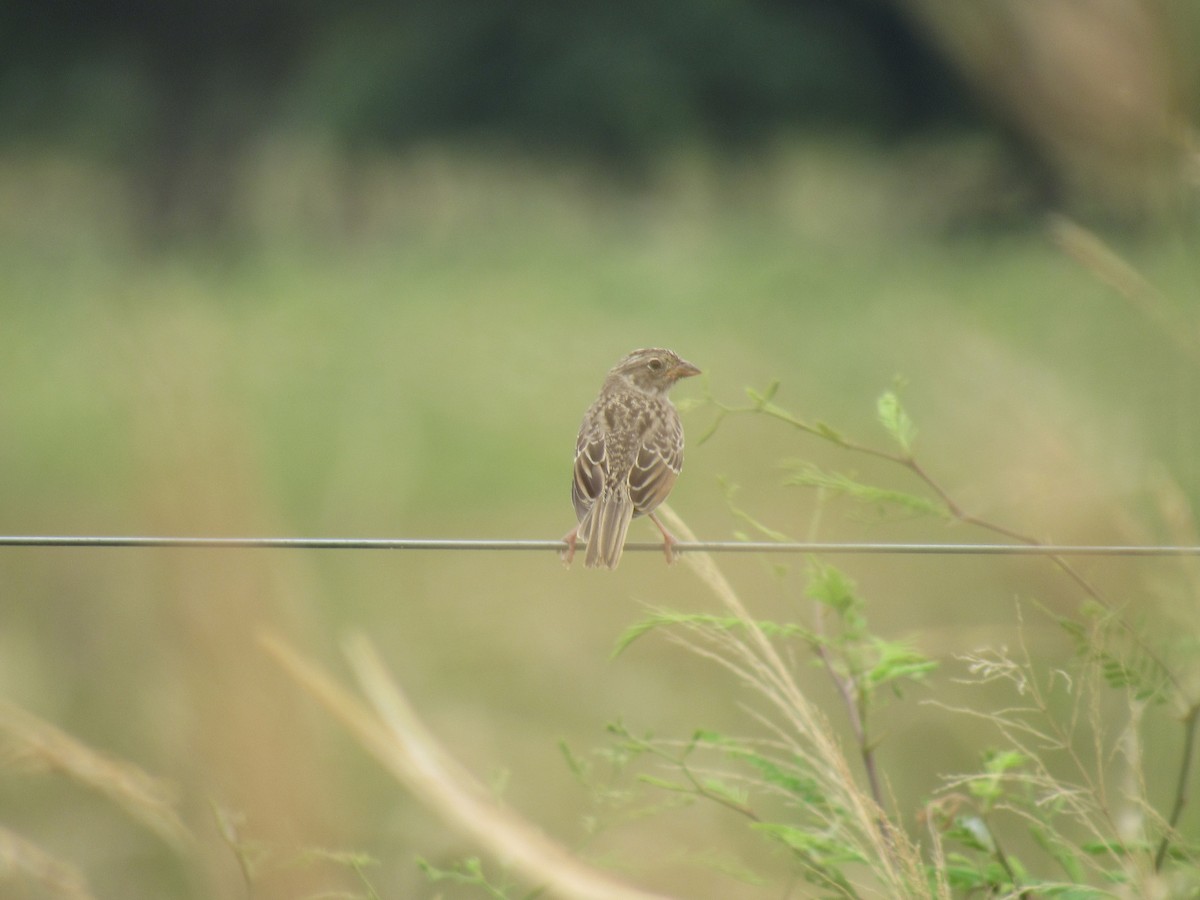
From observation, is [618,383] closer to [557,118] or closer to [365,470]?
[365,470]

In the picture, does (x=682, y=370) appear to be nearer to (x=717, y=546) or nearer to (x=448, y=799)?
(x=717, y=546)

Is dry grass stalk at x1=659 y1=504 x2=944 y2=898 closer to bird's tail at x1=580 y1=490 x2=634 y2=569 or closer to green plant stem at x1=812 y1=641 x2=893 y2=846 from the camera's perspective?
green plant stem at x1=812 y1=641 x2=893 y2=846

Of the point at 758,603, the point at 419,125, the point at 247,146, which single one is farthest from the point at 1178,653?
the point at 247,146

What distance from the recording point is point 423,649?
39.9ft

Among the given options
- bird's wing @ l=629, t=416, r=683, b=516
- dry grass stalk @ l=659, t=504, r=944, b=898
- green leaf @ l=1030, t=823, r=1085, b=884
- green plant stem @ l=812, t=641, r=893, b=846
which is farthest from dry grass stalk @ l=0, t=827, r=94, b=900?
bird's wing @ l=629, t=416, r=683, b=516

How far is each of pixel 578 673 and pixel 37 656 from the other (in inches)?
167

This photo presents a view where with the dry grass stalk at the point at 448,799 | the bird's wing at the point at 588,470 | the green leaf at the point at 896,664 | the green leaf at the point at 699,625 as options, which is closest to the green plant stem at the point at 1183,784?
the green leaf at the point at 896,664

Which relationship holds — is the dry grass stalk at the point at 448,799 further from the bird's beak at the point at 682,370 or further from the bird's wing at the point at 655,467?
the bird's beak at the point at 682,370

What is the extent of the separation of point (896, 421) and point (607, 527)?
144 cm

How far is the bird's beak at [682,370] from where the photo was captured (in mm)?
5077

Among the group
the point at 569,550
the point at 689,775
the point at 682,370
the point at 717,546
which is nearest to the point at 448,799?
the point at 689,775

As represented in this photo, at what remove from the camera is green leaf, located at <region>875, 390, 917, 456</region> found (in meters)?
2.83

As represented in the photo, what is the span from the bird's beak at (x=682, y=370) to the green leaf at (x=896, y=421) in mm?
2168

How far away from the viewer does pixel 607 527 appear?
4145 mm
